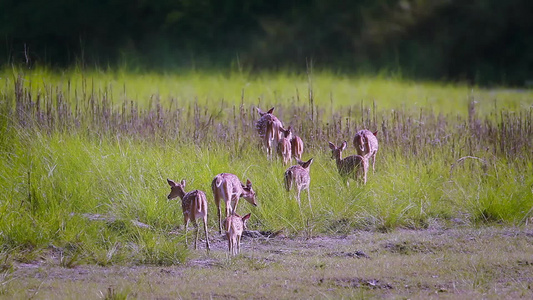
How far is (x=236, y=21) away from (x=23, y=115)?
12.7 m

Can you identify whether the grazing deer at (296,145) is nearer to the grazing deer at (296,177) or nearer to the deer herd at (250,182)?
the deer herd at (250,182)

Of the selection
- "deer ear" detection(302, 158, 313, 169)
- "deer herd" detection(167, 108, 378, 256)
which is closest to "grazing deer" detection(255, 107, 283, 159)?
"deer herd" detection(167, 108, 378, 256)

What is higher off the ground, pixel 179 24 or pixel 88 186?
pixel 179 24

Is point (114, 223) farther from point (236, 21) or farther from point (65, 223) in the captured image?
point (236, 21)

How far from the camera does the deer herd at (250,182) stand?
220 inches

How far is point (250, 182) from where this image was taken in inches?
242

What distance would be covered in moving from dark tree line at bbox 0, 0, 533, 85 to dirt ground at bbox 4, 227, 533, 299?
1298 cm

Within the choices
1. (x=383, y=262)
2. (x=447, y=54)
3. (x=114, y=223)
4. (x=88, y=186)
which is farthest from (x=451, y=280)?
(x=447, y=54)

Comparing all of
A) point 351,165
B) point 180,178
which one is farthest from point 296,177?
point 180,178

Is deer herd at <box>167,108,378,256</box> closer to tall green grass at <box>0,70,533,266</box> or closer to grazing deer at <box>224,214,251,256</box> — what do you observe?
grazing deer at <box>224,214,251,256</box>

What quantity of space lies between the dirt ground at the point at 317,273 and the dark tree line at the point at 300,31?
1298 cm

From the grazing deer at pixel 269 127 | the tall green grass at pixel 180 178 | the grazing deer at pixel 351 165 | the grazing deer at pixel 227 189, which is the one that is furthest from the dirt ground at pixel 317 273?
the grazing deer at pixel 269 127

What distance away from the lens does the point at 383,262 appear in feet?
18.4

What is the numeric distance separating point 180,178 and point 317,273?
7.64ft
